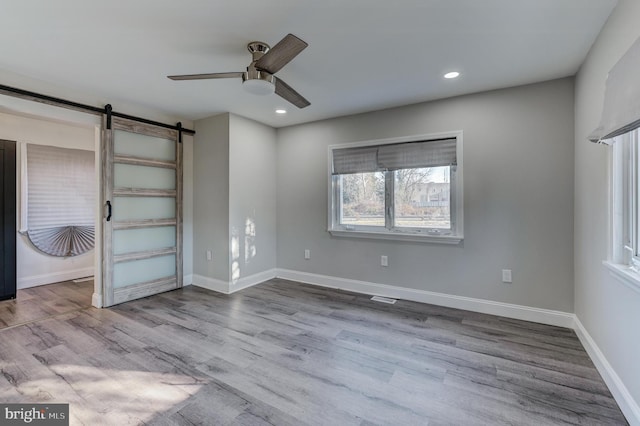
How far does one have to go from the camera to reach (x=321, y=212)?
436cm

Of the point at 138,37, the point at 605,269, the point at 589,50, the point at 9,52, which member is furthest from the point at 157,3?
the point at 605,269

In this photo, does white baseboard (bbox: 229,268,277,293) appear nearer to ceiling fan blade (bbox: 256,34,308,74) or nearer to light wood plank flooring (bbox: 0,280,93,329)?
light wood plank flooring (bbox: 0,280,93,329)

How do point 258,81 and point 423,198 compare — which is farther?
point 423,198

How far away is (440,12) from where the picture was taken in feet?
6.30

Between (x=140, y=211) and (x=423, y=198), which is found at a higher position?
Result: (x=423, y=198)

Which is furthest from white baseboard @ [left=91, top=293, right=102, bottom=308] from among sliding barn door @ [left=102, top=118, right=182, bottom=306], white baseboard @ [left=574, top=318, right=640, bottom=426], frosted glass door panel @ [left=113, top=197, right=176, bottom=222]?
white baseboard @ [left=574, top=318, right=640, bottom=426]

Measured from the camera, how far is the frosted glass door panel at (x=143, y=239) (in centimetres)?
362

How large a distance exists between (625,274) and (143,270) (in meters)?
4.66

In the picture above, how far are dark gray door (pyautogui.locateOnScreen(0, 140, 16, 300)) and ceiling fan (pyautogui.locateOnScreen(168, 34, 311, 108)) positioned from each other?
130 inches

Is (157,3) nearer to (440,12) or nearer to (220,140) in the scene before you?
(440,12)

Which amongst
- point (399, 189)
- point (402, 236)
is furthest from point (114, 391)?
point (399, 189)

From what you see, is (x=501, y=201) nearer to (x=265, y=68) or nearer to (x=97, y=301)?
(x=265, y=68)

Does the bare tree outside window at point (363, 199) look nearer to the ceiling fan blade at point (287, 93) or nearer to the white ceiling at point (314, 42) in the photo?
the white ceiling at point (314, 42)

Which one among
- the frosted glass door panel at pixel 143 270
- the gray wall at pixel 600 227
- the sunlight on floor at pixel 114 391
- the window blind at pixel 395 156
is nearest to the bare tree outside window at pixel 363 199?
the window blind at pixel 395 156
